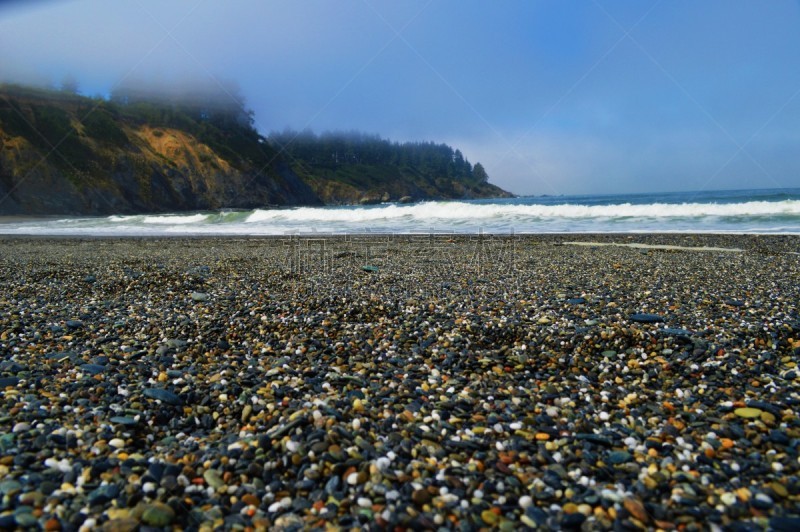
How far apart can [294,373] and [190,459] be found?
1.08 metres

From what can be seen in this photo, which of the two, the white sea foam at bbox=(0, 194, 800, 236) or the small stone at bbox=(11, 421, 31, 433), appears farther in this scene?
the white sea foam at bbox=(0, 194, 800, 236)

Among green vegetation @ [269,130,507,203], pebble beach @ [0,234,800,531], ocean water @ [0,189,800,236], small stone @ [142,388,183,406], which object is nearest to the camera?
pebble beach @ [0,234,800,531]

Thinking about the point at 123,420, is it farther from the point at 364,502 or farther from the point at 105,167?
the point at 105,167

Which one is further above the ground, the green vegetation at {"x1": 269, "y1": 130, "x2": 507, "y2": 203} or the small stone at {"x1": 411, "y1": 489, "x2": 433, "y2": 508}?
the green vegetation at {"x1": 269, "y1": 130, "x2": 507, "y2": 203}

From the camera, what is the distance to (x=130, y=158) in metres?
49.6

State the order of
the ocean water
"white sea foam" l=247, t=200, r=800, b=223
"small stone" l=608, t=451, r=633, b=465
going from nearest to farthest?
"small stone" l=608, t=451, r=633, b=465, the ocean water, "white sea foam" l=247, t=200, r=800, b=223

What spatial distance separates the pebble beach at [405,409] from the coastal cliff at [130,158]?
43790 millimetres

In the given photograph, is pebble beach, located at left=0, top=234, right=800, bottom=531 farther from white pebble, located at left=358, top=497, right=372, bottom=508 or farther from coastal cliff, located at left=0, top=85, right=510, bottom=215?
coastal cliff, located at left=0, top=85, right=510, bottom=215

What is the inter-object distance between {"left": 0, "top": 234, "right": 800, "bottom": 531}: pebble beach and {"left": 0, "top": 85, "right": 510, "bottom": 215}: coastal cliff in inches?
1724

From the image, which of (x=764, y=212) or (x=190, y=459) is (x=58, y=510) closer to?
(x=190, y=459)

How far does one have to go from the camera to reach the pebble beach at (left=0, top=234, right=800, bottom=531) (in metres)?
1.78

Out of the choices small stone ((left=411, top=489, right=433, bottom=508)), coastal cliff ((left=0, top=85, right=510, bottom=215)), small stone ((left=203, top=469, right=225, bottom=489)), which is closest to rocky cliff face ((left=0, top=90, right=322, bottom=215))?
coastal cliff ((left=0, top=85, right=510, bottom=215))

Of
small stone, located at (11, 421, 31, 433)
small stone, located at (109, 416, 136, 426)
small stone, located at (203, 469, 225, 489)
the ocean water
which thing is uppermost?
the ocean water

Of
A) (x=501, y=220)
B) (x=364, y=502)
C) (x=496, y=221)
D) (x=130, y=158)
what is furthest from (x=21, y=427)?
(x=130, y=158)
